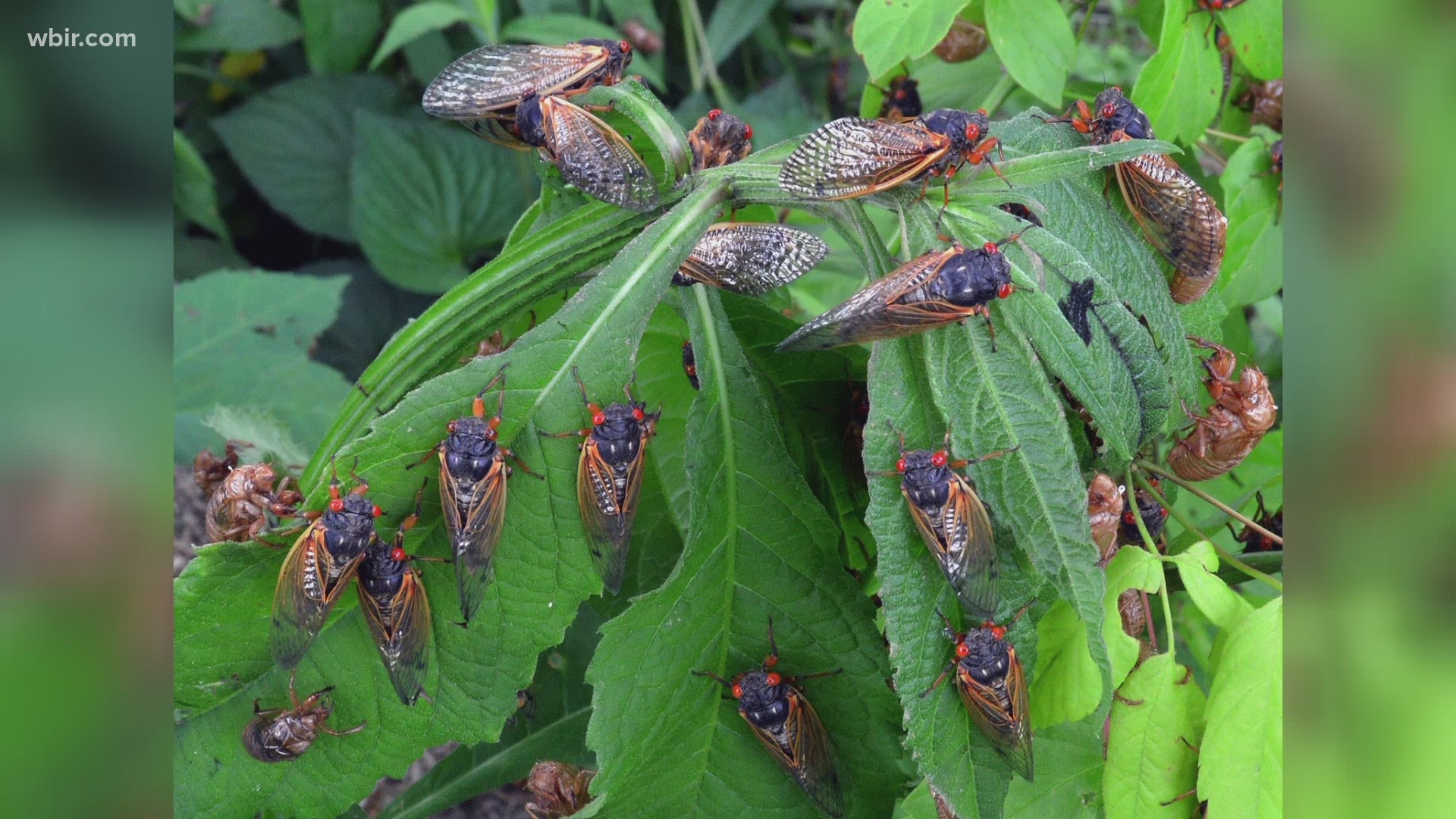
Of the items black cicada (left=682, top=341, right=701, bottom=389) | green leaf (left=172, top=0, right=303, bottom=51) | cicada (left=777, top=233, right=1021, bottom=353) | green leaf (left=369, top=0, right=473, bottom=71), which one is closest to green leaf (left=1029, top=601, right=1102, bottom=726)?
cicada (left=777, top=233, right=1021, bottom=353)

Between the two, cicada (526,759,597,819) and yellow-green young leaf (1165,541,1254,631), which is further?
cicada (526,759,597,819)

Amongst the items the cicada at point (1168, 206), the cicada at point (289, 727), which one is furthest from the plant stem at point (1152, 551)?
the cicada at point (289, 727)

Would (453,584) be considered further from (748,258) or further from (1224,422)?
(1224,422)

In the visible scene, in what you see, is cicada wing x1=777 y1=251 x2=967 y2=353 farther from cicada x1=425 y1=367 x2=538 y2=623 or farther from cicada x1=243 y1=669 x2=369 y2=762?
cicada x1=243 y1=669 x2=369 y2=762

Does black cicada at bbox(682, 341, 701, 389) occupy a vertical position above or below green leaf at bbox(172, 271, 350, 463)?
above

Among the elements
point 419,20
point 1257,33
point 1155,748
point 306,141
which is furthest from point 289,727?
point 306,141

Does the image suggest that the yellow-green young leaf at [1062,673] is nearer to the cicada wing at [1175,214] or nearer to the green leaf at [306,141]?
the cicada wing at [1175,214]
